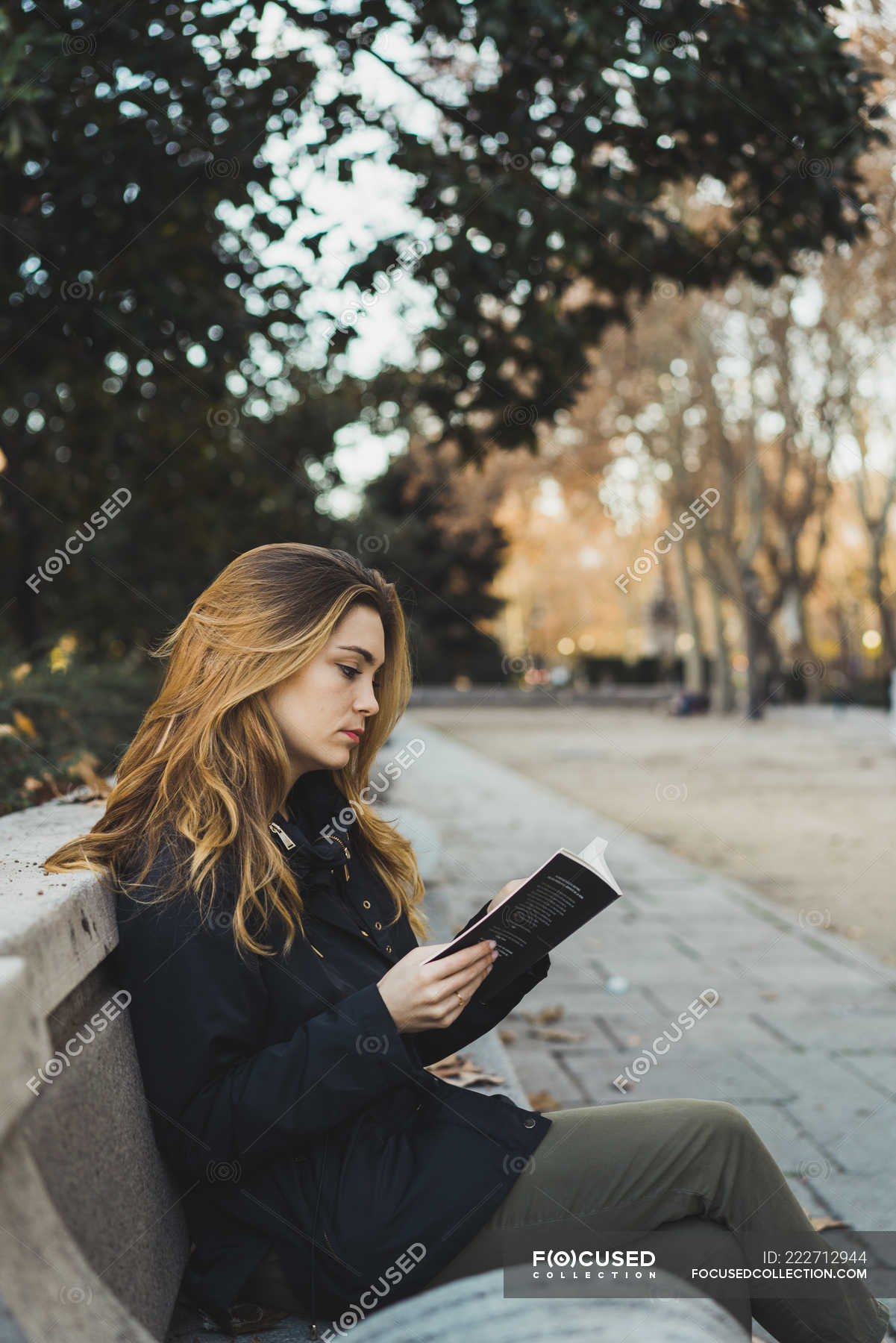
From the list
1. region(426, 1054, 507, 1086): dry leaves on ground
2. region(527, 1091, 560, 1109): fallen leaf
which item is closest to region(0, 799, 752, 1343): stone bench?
region(426, 1054, 507, 1086): dry leaves on ground

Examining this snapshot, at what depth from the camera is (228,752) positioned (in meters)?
2.04

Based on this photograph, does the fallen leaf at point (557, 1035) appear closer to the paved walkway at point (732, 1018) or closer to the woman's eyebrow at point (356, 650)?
the paved walkway at point (732, 1018)

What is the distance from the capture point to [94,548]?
11539 mm

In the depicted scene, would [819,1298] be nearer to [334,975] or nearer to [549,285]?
[334,975]

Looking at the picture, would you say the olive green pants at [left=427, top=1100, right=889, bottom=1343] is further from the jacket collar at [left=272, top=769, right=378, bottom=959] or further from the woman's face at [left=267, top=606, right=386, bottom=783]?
the woman's face at [left=267, top=606, right=386, bottom=783]

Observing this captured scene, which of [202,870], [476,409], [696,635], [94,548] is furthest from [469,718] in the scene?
[202,870]

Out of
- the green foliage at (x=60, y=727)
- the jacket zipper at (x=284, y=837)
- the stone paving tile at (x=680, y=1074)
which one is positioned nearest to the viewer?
the jacket zipper at (x=284, y=837)

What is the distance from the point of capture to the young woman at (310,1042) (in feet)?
5.92

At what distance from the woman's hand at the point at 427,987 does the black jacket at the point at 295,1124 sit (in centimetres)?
4

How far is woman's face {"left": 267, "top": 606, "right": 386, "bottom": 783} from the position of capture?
2121mm

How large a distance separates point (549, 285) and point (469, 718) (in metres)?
28.0

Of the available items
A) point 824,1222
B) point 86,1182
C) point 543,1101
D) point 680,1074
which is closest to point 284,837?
point 86,1182

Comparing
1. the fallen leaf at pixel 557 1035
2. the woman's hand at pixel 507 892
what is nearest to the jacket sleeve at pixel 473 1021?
the woman's hand at pixel 507 892

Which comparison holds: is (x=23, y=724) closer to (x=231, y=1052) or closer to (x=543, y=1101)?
(x=543, y=1101)
